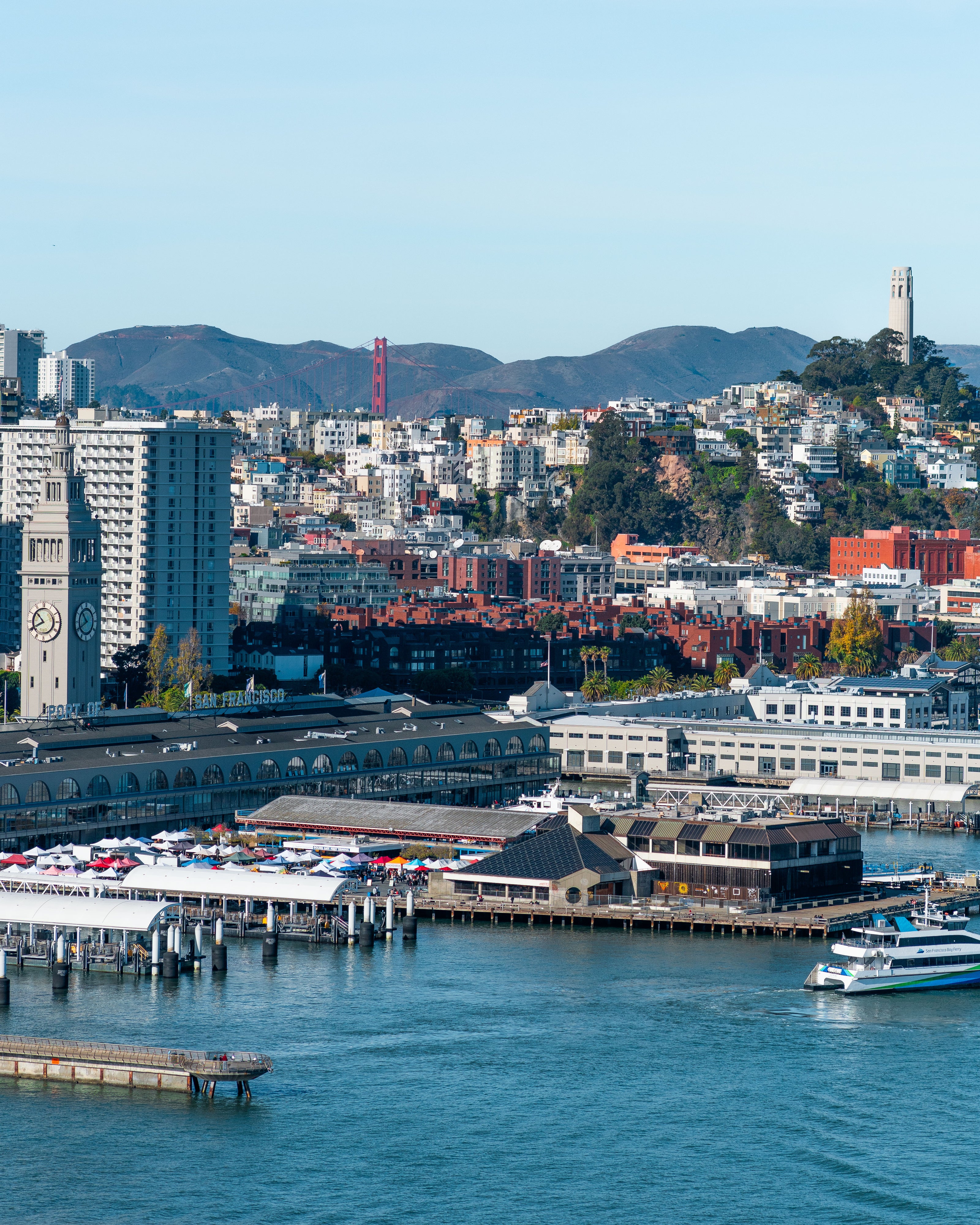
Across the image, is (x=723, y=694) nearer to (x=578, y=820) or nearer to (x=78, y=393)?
(x=578, y=820)

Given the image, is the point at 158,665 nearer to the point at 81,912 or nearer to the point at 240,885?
the point at 240,885

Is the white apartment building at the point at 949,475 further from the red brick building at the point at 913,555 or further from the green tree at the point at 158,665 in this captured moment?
the green tree at the point at 158,665

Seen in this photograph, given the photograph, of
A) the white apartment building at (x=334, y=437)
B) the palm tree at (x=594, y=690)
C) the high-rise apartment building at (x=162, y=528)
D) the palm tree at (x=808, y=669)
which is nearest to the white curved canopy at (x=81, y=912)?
the palm tree at (x=594, y=690)

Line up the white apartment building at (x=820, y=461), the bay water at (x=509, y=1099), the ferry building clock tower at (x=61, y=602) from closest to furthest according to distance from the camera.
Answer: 1. the bay water at (x=509, y=1099)
2. the ferry building clock tower at (x=61, y=602)
3. the white apartment building at (x=820, y=461)

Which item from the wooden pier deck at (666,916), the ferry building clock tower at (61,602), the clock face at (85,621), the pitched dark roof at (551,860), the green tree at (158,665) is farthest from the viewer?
the green tree at (158,665)

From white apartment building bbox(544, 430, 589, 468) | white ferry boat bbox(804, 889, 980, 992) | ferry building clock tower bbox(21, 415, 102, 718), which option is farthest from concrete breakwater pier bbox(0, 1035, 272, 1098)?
white apartment building bbox(544, 430, 589, 468)
